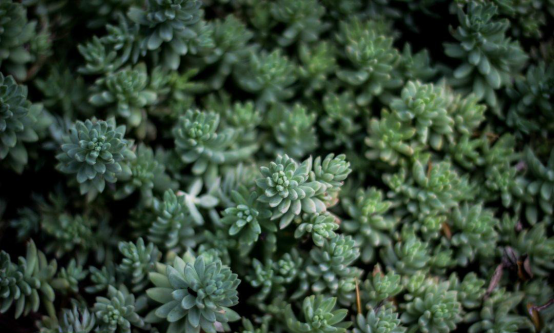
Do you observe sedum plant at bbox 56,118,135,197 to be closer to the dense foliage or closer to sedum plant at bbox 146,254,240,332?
the dense foliage

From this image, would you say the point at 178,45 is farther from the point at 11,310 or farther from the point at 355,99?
the point at 11,310

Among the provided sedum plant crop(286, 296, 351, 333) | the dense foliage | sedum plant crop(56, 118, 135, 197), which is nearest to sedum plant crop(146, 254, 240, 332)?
the dense foliage

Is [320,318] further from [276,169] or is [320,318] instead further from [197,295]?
[276,169]

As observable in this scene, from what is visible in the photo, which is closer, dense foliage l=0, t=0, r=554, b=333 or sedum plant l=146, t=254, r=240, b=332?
sedum plant l=146, t=254, r=240, b=332

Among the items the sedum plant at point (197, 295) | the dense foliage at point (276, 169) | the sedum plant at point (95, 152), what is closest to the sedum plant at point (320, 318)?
the dense foliage at point (276, 169)

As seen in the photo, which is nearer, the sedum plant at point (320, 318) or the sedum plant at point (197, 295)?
the sedum plant at point (197, 295)

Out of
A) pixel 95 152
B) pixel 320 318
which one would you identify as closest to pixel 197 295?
pixel 320 318

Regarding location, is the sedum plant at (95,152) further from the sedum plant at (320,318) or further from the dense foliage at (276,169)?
the sedum plant at (320,318)

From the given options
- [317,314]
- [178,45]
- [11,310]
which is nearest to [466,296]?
[317,314]
